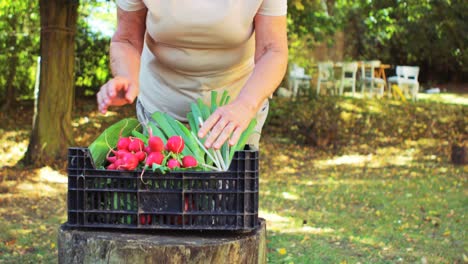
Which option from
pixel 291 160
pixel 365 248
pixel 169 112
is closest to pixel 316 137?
pixel 291 160

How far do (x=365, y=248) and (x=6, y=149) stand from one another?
6.77m

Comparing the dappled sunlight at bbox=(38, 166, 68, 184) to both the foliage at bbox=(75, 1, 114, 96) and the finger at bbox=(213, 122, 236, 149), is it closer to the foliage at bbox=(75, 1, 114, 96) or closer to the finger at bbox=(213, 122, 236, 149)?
the foliage at bbox=(75, 1, 114, 96)

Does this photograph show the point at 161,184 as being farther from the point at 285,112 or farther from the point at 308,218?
the point at 285,112

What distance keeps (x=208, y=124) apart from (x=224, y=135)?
71mm

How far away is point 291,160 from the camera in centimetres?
1184

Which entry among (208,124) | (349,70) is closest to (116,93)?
(208,124)

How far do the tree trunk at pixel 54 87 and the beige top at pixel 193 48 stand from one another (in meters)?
6.60

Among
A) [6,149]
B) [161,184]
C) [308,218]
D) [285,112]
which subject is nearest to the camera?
[161,184]

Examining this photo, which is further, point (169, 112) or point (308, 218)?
point (308, 218)

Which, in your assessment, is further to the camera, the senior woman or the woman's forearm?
the woman's forearm

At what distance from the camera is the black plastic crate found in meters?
2.39

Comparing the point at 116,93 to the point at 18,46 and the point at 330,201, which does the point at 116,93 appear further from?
the point at 18,46

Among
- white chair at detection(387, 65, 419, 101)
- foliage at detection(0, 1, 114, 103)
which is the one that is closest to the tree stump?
foliage at detection(0, 1, 114, 103)

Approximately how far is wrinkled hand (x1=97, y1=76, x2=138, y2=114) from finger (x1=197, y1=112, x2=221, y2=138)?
0.35 m
